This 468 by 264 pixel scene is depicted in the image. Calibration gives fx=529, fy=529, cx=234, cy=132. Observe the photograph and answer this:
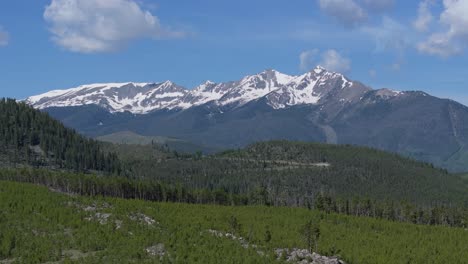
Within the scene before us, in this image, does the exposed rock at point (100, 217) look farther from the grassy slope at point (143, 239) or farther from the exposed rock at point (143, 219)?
the exposed rock at point (143, 219)

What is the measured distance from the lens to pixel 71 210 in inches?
3354

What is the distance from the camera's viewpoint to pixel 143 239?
7081cm

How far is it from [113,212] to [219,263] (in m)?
32.7

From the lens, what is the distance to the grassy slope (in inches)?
2516

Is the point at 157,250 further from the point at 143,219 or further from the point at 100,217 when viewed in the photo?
the point at 143,219

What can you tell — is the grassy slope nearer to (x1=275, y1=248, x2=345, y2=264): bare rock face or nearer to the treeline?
(x1=275, y1=248, x2=345, y2=264): bare rock face

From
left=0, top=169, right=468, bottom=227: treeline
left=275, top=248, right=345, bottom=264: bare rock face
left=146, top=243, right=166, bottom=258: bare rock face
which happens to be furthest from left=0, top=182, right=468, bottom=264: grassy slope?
left=0, top=169, right=468, bottom=227: treeline

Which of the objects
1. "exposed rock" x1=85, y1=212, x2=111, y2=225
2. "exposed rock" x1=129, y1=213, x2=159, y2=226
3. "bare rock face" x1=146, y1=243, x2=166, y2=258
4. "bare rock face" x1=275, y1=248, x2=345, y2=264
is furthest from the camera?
"exposed rock" x1=129, y1=213, x2=159, y2=226

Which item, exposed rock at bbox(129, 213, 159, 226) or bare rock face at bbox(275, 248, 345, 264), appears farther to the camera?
exposed rock at bbox(129, 213, 159, 226)

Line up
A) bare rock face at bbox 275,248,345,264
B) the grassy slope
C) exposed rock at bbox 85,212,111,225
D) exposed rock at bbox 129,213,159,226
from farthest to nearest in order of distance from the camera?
exposed rock at bbox 129,213,159,226, exposed rock at bbox 85,212,111,225, bare rock face at bbox 275,248,345,264, the grassy slope

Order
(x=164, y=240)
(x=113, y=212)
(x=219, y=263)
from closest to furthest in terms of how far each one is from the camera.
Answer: (x=219, y=263) < (x=164, y=240) < (x=113, y=212)

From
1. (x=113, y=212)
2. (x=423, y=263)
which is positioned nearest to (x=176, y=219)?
(x=113, y=212)

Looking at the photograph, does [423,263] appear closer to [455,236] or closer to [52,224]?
[455,236]

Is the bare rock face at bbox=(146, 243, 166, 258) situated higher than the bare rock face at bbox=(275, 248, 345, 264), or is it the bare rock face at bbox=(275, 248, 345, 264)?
the bare rock face at bbox=(146, 243, 166, 258)
